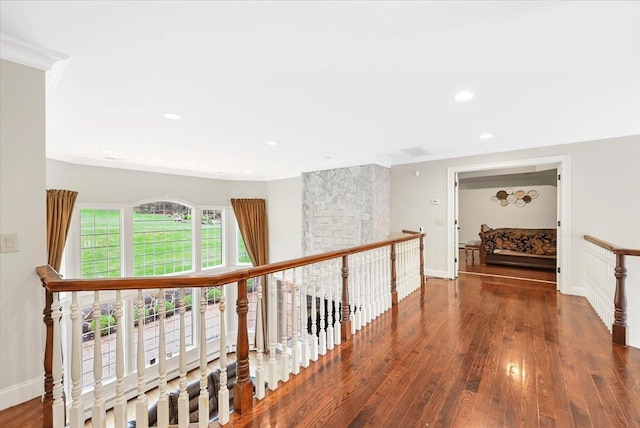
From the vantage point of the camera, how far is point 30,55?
178 centimetres

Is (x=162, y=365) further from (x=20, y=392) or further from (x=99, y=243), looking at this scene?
(x=99, y=243)

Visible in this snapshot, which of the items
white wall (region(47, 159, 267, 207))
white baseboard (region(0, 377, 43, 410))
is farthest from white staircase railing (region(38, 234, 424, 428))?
white wall (region(47, 159, 267, 207))

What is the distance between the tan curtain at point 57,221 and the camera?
169 inches

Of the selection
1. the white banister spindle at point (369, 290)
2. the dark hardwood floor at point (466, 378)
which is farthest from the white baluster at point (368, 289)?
the dark hardwood floor at point (466, 378)

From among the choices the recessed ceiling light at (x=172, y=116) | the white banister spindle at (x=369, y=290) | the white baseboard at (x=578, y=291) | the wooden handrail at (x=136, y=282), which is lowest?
the white baseboard at (x=578, y=291)

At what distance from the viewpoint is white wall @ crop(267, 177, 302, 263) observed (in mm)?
6918

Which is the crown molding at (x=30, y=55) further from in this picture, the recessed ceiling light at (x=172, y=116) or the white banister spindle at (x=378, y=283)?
the white banister spindle at (x=378, y=283)

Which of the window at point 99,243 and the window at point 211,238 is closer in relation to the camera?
the window at point 99,243

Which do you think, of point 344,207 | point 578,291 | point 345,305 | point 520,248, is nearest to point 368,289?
point 345,305

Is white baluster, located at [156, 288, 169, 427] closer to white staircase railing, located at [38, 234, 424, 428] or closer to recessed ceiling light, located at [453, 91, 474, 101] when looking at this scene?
white staircase railing, located at [38, 234, 424, 428]

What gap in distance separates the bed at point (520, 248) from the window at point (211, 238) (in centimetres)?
652

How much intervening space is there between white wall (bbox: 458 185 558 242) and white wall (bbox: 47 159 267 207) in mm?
6242

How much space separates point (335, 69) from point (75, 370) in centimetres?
243

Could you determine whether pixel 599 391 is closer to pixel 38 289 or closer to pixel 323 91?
pixel 323 91
